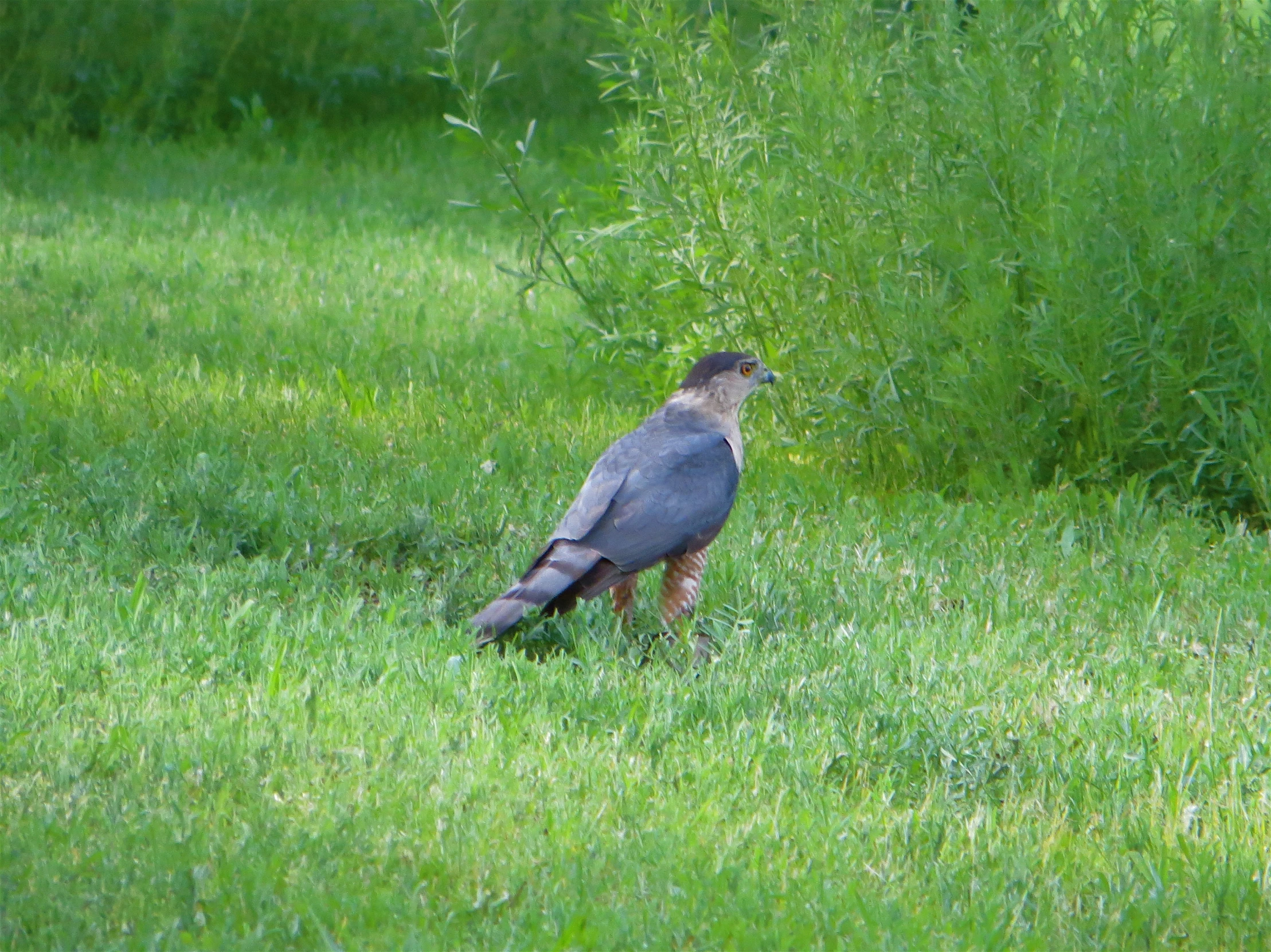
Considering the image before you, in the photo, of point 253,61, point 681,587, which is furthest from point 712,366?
point 253,61

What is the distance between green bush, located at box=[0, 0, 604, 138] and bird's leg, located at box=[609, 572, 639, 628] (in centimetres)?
829

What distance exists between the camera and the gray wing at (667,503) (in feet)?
14.8

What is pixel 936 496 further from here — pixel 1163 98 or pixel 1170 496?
pixel 1163 98

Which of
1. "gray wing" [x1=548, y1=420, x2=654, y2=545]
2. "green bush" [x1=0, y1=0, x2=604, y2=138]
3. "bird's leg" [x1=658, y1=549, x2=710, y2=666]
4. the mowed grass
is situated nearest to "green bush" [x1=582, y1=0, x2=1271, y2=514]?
the mowed grass

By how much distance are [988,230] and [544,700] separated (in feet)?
10.2

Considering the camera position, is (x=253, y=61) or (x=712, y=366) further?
(x=253, y=61)

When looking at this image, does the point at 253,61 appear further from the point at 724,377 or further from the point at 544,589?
the point at 544,589

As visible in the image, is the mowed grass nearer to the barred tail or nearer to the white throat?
the barred tail

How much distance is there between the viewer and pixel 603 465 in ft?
16.0

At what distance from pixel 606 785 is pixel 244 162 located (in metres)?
10.3

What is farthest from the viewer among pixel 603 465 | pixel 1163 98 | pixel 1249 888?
pixel 1163 98

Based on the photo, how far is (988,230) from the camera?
608cm

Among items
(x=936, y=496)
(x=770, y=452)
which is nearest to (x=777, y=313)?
(x=770, y=452)

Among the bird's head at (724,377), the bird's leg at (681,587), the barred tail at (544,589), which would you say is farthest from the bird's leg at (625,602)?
the bird's head at (724,377)
